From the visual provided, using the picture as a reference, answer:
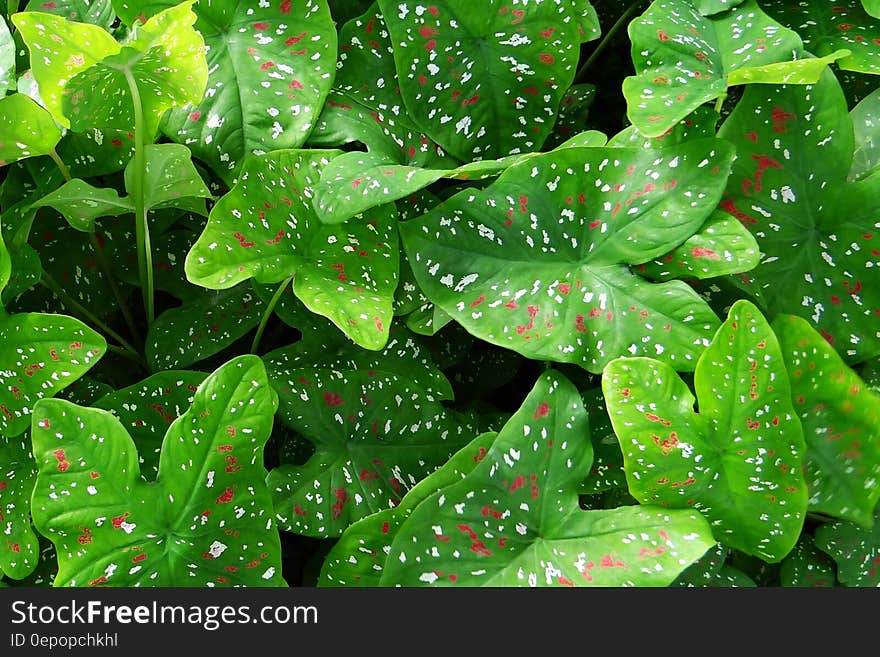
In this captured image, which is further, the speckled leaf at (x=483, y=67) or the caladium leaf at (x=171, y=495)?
the speckled leaf at (x=483, y=67)

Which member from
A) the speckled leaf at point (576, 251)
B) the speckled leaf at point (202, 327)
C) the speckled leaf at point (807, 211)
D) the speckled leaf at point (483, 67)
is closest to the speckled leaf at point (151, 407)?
the speckled leaf at point (202, 327)

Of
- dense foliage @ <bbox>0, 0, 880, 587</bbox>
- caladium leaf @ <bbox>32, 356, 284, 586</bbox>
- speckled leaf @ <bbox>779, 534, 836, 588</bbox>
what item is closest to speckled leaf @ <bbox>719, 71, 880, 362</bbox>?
dense foliage @ <bbox>0, 0, 880, 587</bbox>

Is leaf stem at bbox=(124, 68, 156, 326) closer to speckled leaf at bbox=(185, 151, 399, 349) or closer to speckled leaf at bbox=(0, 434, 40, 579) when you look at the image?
speckled leaf at bbox=(185, 151, 399, 349)

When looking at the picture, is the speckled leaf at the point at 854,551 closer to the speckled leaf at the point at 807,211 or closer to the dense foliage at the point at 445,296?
the dense foliage at the point at 445,296

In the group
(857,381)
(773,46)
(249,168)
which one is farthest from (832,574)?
(249,168)

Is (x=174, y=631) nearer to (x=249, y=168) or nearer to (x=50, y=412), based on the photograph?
(x=50, y=412)
